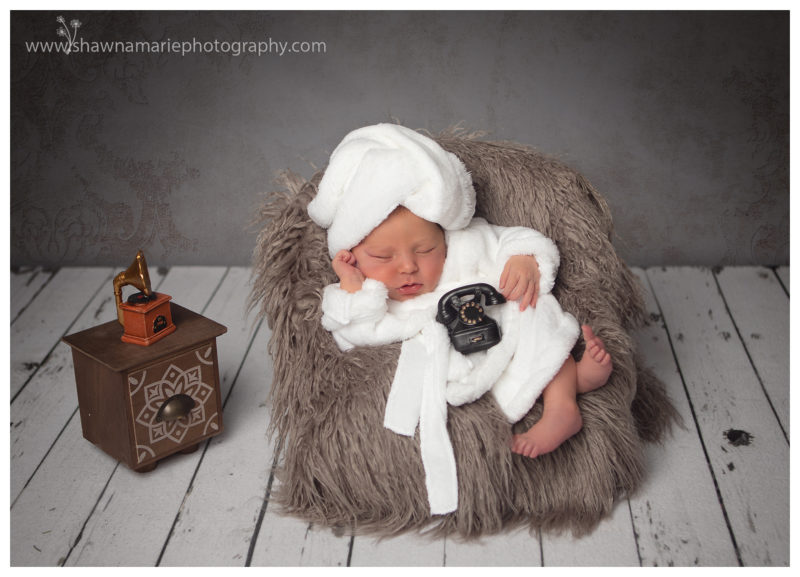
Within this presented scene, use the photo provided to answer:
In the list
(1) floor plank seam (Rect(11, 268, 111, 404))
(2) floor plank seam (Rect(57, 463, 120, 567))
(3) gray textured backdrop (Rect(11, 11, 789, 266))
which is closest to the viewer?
(2) floor plank seam (Rect(57, 463, 120, 567))

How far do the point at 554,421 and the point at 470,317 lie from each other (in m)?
0.24

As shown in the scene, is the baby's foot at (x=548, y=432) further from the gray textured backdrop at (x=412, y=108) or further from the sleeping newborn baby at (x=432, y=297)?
the gray textured backdrop at (x=412, y=108)

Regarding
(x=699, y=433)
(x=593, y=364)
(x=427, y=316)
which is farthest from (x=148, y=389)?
(x=699, y=433)

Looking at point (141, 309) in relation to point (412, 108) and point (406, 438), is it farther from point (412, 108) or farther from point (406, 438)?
point (412, 108)

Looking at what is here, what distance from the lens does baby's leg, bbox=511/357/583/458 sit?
1.60 meters

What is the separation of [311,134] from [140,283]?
1.08 metres

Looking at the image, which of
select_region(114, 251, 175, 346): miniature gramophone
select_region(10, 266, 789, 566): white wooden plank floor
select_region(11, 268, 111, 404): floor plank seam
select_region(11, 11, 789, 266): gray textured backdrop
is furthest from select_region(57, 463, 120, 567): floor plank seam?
select_region(11, 11, 789, 266): gray textured backdrop

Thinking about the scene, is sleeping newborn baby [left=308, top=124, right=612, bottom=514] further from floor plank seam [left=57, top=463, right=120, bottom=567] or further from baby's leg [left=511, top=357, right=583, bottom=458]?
floor plank seam [left=57, top=463, right=120, bottom=567]

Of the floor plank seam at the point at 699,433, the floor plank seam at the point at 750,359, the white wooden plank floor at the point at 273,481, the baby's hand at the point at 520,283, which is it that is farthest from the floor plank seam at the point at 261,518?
the floor plank seam at the point at 750,359

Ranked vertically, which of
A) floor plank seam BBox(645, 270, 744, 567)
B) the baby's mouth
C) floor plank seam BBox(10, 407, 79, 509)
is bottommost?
floor plank seam BBox(10, 407, 79, 509)

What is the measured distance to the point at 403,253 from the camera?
1679mm

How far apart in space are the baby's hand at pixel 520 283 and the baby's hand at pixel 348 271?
0.27m

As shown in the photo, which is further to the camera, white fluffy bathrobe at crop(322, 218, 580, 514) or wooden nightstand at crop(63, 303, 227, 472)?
wooden nightstand at crop(63, 303, 227, 472)

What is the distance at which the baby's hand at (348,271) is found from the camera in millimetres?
1688
